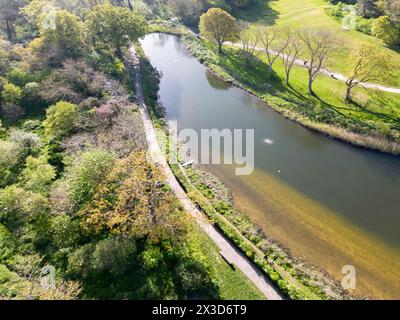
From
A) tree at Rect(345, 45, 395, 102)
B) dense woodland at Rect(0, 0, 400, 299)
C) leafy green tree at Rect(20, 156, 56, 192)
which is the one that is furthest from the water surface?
leafy green tree at Rect(20, 156, 56, 192)

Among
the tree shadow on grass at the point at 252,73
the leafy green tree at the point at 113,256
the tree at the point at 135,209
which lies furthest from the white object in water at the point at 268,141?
the leafy green tree at the point at 113,256

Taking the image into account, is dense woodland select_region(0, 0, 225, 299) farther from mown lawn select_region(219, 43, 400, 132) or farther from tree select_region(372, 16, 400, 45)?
tree select_region(372, 16, 400, 45)

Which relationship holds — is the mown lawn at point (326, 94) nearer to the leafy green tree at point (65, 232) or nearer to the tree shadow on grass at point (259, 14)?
the tree shadow on grass at point (259, 14)

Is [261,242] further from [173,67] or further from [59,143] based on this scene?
[173,67]

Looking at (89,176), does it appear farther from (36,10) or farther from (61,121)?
(36,10)

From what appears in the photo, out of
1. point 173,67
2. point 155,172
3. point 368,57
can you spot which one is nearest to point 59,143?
point 155,172

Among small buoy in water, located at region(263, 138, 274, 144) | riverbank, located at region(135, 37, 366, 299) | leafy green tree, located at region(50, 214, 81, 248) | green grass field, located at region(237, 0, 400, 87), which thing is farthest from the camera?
green grass field, located at region(237, 0, 400, 87)

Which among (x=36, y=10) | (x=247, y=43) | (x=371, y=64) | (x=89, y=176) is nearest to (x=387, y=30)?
(x=371, y=64)
